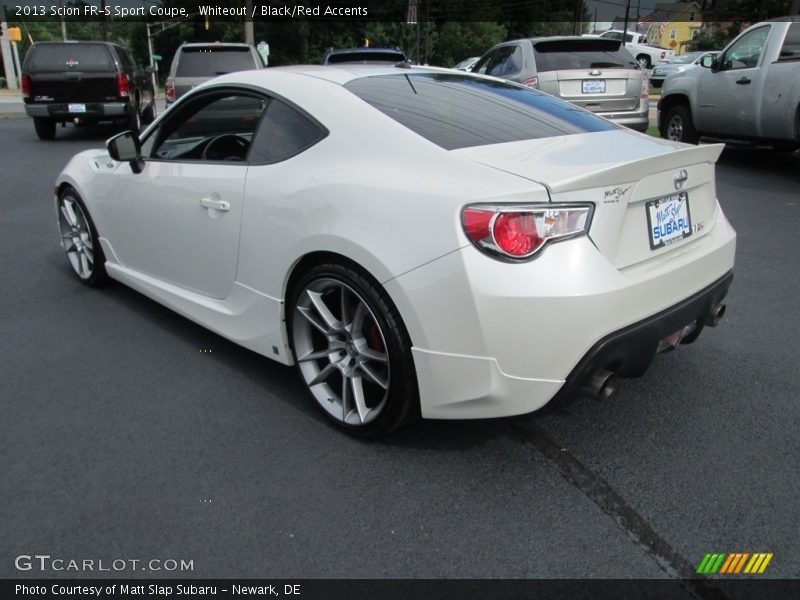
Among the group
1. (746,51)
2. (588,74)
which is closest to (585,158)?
(588,74)

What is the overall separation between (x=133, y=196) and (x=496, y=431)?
8.03 feet

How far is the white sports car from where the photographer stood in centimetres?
241

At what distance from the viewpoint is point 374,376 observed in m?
2.86

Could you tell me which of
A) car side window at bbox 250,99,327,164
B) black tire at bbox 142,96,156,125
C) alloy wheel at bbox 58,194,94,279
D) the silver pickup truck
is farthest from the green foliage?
car side window at bbox 250,99,327,164

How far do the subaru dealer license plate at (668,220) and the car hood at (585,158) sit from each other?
0.13 m

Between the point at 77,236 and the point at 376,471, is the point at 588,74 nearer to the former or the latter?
the point at 77,236

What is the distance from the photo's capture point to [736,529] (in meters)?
2.41

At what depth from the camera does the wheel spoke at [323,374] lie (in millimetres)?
3064

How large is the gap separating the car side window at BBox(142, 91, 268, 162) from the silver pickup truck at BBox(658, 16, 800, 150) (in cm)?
678

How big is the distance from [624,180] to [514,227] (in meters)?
0.50

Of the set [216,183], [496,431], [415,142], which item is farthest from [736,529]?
[216,183]

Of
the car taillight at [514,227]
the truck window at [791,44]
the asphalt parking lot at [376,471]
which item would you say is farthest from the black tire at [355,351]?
the truck window at [791,44]

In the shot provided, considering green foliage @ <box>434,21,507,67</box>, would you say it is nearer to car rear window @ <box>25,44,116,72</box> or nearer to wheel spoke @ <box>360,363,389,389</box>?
car rear window @ <box>25,44,116,72</box>

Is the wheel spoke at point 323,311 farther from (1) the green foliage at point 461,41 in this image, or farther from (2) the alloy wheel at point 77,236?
(1) the green foliage at point 461,41
